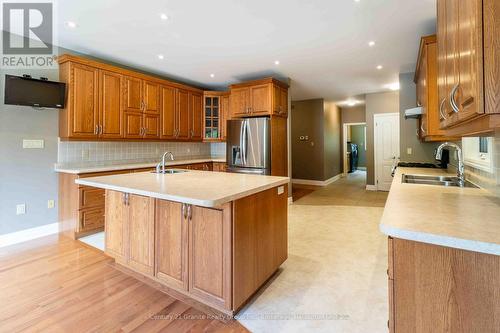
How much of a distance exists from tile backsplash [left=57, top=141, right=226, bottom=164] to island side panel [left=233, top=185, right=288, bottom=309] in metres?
3.14

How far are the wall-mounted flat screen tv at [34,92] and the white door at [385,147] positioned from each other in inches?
256

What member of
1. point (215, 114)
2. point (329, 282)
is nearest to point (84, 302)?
point (329, 282)

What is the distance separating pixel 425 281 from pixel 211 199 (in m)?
1.06

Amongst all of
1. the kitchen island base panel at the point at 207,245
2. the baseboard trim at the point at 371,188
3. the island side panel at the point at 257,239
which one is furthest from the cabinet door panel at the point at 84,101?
the baseboard trim at the point at 371,188

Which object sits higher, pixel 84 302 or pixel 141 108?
pixel 141 108

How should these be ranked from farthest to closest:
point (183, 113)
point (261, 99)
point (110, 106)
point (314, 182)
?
point (314, 182) → point (183, 113) → point (261, 99) → point (110, 106)

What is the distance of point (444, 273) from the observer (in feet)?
3.02

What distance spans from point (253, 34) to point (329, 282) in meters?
2.86

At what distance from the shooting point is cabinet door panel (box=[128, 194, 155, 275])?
2076mm

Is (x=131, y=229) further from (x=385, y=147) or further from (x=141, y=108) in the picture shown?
(x=385, y=147)

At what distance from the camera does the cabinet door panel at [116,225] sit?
229cm

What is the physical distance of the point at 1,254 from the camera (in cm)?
279

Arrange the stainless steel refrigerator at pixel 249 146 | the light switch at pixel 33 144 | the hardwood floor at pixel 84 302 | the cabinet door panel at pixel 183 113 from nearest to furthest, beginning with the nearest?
the hardwood floor at pixel 84 302 < the light switch at pixel 33 144 < the stainless steel refrigerator at pixel 249 146 < the cabinet door panel at pixel 183 113

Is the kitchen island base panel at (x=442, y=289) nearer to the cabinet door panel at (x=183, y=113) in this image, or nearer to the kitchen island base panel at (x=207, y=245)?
the kitchen island base panel at (x=207, y=245)
